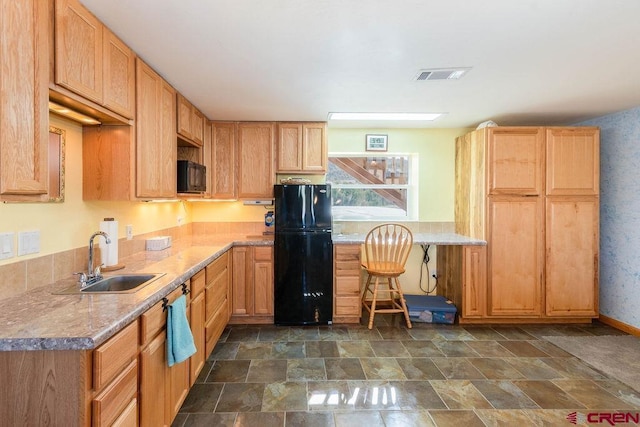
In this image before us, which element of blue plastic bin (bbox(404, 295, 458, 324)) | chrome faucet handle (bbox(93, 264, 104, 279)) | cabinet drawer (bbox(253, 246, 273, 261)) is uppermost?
chrome faucet handle (bbox(93, 264, 104, 279))

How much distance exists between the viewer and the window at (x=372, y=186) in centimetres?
412

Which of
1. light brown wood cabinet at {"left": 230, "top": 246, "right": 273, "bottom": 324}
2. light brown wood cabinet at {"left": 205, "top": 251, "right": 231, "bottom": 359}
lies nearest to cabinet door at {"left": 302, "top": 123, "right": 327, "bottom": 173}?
light brown wood cabinet at {"left": 230, "top": 246, "right": 273, "bottom": 324}

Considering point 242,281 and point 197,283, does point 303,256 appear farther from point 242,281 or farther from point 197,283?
point 197,283

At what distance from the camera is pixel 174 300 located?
177cm

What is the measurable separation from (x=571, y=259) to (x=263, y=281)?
3.32 meters

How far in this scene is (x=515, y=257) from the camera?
3377 mm

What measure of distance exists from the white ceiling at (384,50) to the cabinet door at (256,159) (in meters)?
0.51

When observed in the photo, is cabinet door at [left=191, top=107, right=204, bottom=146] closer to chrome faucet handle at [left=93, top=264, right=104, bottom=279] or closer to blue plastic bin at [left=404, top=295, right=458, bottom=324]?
chrome faucet handle at [left=93, top=264, right=104, bottom=279]

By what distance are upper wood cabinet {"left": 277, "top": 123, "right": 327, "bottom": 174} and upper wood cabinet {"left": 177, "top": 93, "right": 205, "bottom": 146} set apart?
2.80 ft

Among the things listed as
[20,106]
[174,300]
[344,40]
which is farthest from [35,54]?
[344,40]

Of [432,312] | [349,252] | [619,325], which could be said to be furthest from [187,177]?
[619,325]

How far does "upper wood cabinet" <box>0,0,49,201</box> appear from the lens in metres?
1.09

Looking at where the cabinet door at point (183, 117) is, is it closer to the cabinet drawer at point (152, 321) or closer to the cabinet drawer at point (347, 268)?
the cabinet drawer at point (152, 321)

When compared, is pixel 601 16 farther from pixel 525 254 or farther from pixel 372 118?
pixel 525 254
